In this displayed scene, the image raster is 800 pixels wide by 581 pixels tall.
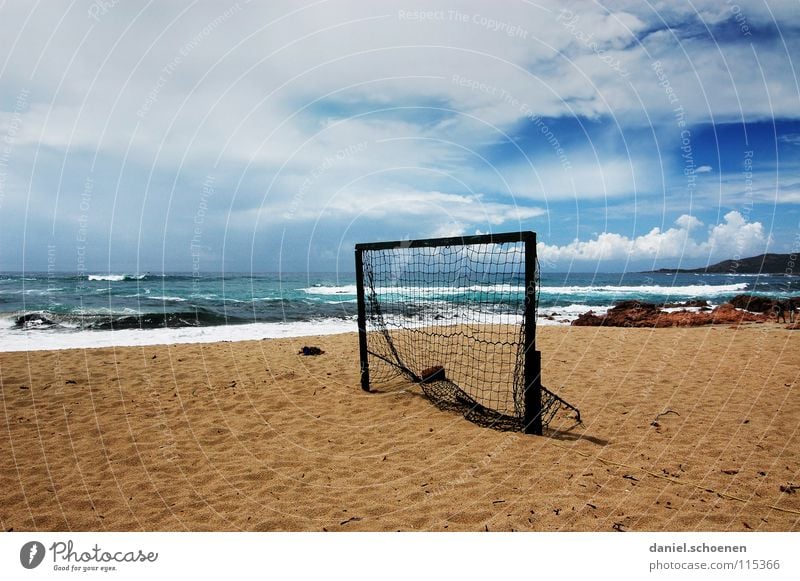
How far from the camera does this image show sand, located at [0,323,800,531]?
3537 millimetres

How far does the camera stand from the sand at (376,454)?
11.6 ft

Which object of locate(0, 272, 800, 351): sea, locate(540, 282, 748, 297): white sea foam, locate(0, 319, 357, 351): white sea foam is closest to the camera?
locate(0, 319, 357, 351): white sea foam

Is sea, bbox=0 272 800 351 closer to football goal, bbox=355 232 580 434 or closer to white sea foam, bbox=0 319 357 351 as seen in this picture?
white sea foam, bbox=0 319 357 351

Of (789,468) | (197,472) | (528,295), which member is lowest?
(197,472)

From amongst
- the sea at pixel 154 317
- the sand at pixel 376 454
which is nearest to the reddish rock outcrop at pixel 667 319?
the sea at pixel 154 317

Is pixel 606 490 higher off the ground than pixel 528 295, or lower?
lower

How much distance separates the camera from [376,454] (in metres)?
4.76

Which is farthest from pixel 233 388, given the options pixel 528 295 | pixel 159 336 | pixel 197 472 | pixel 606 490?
pixel 159 336


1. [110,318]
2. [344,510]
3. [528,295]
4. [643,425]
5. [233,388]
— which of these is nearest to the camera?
[344,510]

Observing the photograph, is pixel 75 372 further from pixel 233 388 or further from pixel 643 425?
pixel 643 425

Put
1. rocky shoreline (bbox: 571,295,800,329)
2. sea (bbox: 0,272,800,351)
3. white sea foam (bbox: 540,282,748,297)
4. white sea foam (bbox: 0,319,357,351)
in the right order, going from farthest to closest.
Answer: white sea foam (bbox: 540,282,748,297), rocky shoreline (bbox: 571,295,800,329), sea (bbox: 0,272,800,351), white sea foam (bbox: 0,319,357,351)

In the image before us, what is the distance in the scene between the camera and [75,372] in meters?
7.98

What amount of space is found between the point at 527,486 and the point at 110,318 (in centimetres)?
2007

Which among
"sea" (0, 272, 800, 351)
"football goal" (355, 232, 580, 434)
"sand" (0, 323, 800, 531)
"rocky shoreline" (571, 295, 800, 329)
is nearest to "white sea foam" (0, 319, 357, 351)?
"sea" (0, 272, 800, 351)
